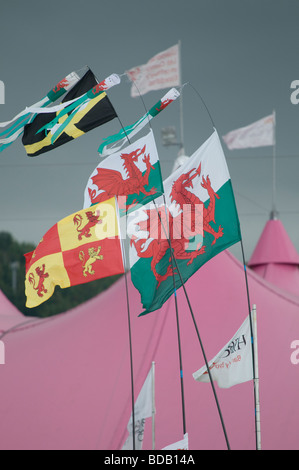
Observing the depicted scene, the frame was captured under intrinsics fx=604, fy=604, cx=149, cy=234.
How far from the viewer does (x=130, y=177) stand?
4.78 meters

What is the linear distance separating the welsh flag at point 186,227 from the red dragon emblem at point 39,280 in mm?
656

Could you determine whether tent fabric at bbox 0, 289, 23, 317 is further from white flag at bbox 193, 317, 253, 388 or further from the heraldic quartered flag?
white flag at bbox 193, 317, 253, 388

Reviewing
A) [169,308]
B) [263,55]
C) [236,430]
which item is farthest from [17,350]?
A: [263,55]

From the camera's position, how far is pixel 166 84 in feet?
35.2

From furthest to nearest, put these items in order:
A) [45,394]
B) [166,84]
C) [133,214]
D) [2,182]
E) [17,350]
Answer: [2,182], [166,84], [17,350], [45,394], [133,214]

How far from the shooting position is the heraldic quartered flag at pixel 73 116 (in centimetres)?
502

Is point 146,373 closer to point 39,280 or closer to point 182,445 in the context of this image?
point 39,280

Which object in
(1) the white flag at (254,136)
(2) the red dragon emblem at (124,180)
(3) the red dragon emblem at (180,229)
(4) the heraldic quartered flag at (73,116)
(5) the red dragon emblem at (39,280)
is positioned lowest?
(5) the red dragon emblem at (39,280)

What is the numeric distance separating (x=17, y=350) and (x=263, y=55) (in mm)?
17214

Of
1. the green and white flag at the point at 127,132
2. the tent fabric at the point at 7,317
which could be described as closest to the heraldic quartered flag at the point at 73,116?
the green and white flag at the point at 127,132

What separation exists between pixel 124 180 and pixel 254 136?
8.51 metres

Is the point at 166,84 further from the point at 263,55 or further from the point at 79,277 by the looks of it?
the point at 263,55

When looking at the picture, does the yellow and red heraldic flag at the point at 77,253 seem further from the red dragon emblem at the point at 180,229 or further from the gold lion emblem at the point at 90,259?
the red dragon emblem at the point at 180,229

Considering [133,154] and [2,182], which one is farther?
[2,182]
